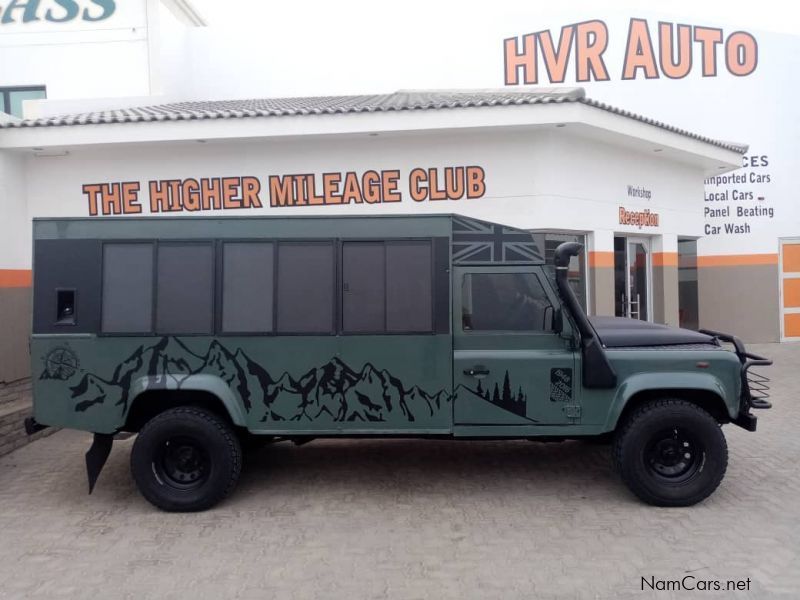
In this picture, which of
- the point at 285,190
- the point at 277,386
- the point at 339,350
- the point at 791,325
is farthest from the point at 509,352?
the point at 791,325

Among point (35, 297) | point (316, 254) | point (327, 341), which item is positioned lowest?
point (327, 341)

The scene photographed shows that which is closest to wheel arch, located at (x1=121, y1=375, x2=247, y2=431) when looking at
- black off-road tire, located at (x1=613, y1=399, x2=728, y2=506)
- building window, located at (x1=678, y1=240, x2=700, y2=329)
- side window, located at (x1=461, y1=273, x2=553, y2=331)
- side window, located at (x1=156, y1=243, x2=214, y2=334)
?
side window, located at (x1=156, y1=243, x2=214, y2=334)

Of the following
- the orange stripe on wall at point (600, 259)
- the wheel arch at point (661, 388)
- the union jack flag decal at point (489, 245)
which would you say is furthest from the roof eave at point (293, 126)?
the wheel arch at point (661, 388)

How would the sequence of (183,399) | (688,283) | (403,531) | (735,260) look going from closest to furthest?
(403,531) < (183,399) < (735,260) < (688,283)

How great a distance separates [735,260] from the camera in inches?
579

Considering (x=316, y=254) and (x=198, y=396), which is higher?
(x=316, y=254)

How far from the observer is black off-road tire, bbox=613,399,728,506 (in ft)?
17.3

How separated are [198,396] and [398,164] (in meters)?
5.50

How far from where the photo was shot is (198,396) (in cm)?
550

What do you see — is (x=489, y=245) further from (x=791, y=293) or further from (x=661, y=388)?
(x=791, y=293)

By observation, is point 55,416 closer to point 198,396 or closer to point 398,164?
point 198,396

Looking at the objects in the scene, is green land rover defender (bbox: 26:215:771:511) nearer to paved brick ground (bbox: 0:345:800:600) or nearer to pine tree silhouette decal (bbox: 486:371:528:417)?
pine tree silhouette decal (bbox: 486:371:528:417)

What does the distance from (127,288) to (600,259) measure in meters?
7.82

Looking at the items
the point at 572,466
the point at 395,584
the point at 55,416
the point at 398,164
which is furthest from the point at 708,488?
the point at 398,164
